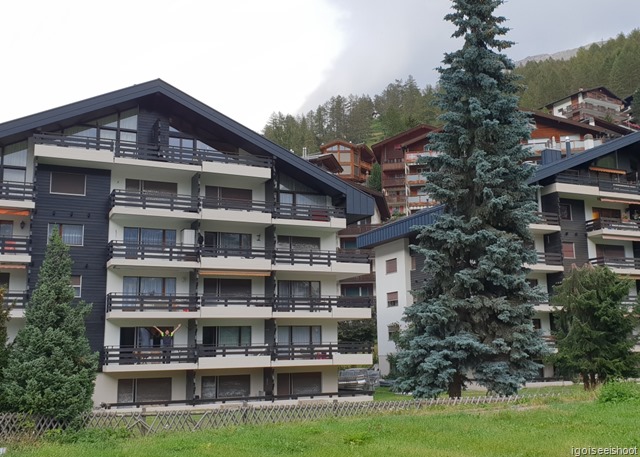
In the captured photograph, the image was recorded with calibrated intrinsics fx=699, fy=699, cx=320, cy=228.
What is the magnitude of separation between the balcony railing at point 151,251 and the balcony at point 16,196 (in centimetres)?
395

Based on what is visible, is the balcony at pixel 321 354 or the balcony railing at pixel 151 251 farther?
the balcony at pixel 321 354

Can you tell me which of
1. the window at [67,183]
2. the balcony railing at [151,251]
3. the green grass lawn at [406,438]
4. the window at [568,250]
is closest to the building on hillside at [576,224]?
the window at [568,250]

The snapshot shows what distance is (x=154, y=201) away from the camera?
3278 centimetres

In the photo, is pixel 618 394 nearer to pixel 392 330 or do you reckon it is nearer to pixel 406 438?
pixel 406 438

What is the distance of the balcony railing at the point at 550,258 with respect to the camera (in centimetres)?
4325

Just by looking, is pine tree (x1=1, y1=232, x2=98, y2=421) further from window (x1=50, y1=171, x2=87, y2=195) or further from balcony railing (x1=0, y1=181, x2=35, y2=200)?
window (x1=50, y1=171, x2=87, y2=195)

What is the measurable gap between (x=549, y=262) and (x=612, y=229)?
16.9ft

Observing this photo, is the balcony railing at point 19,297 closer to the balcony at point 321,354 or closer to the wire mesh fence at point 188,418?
the wire mesh fence at point 188,418

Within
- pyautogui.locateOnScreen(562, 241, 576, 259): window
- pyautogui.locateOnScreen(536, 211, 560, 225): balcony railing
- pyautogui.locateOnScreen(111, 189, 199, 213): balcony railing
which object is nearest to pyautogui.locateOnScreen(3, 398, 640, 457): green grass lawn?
pyautogui.locateOnScreen(111, 189, 199, 213): balcony railing

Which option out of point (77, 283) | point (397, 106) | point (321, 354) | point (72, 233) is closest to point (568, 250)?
point (321, 354)

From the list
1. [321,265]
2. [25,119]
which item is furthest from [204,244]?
[25,119]

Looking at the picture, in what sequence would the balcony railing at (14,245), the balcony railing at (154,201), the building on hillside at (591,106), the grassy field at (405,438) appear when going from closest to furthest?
1. the grassy field at (405,438)
2. the balcony railing at (14,245)
3. the balcony railing at (154,201)
4. the building on hillside at (591,106)

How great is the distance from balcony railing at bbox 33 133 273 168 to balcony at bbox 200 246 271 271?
443 centimetres

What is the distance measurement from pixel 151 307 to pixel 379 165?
66.6 m
